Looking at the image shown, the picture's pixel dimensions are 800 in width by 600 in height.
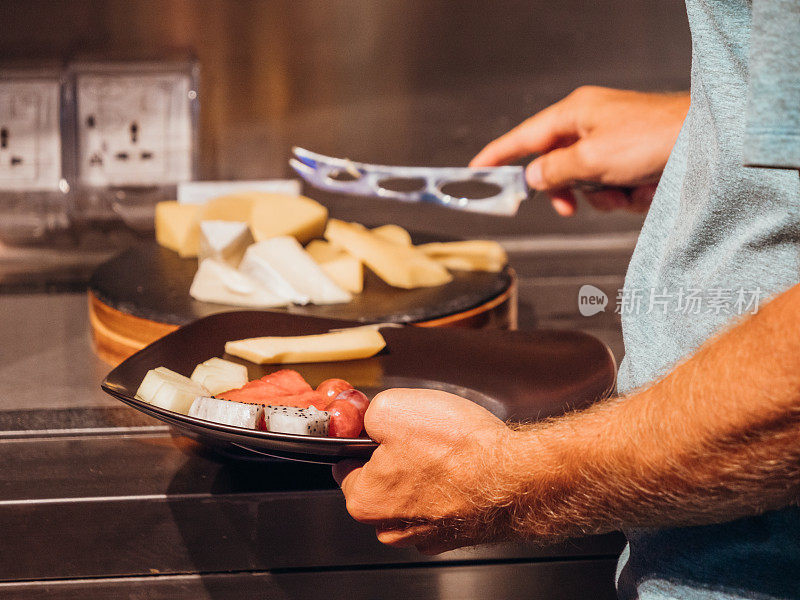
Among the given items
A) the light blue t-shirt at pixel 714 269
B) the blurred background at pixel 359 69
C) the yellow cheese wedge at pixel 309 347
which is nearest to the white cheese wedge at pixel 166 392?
the yellow cheese wedge at pixel 309 347

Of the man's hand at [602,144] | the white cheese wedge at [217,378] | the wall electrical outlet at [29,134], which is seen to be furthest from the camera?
the wall electrical outlet at [29,134]

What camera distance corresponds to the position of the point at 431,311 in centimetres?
105

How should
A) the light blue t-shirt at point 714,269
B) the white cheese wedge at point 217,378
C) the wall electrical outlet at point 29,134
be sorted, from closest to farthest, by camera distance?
the light blue t-shirt at point 714,269 → the white cheese wedge at point 217,378 → the wall electrical outlet at point 29,134

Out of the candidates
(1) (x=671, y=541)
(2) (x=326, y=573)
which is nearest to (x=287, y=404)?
(2) (x=326, y=573)

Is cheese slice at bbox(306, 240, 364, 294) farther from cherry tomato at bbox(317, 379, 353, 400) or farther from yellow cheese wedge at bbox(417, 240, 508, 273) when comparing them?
cherry tomato at bbox(317, 379, 353, 400)

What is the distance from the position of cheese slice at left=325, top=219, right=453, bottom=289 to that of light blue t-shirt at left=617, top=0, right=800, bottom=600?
19.1 inches

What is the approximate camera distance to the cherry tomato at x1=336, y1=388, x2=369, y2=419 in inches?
27.3

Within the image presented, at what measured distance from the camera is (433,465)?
0.62 m

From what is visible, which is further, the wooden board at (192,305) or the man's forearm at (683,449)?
the wooden board at (192,305)

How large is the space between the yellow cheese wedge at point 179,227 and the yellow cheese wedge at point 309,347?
0.39m

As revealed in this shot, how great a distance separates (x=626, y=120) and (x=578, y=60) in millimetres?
547

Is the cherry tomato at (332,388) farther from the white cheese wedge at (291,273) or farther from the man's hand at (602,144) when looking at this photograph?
the man's hand at (602,144)

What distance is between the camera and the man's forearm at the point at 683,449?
462 millimetres

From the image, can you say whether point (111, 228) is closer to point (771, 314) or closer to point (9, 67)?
point (9, 67)
